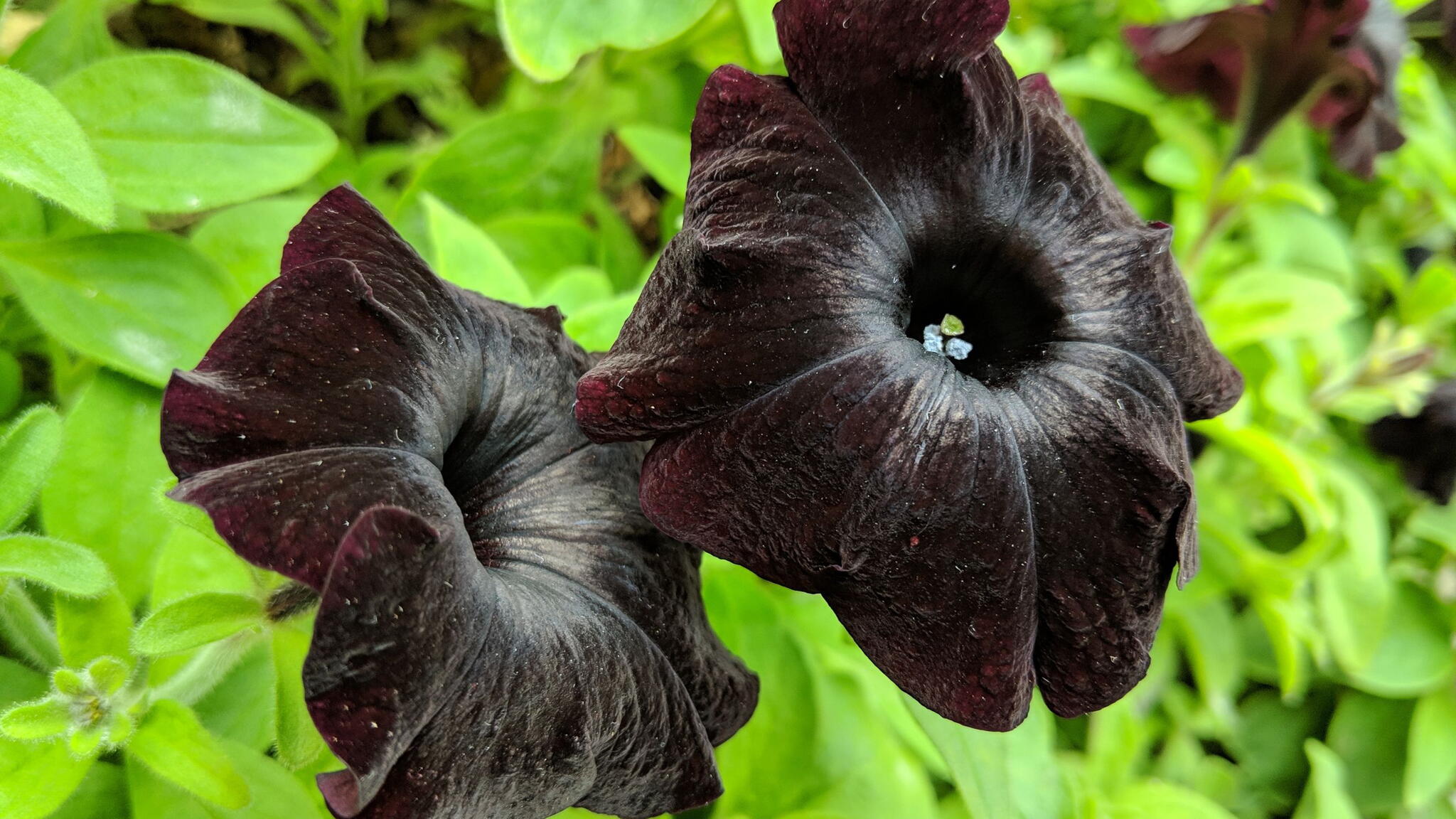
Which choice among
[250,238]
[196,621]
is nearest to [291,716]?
[196,621]

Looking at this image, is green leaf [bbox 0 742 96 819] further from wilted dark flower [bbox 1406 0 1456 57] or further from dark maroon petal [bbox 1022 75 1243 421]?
wilted dark flower [bbox 1406 0 1456 57]

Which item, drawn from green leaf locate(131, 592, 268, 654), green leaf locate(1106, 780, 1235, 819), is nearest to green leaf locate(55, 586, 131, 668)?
green leaf locate(131, 592, 268, 654)

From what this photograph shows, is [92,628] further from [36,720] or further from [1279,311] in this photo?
[1279,311]

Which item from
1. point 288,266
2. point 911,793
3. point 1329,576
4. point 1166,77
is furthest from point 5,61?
point 1329,576

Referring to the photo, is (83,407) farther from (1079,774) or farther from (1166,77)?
(1166,77)

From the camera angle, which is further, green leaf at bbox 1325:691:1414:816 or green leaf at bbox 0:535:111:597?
green leaf at bbox 1325:691:1414:816

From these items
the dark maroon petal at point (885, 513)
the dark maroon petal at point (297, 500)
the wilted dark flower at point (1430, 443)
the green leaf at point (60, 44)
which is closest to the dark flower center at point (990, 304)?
the dark maroon petal at point (885, 513)
